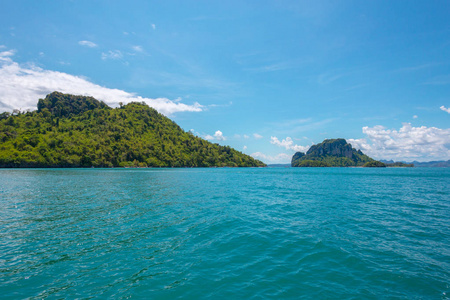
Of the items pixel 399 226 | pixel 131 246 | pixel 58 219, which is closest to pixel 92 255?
pixel 131 246

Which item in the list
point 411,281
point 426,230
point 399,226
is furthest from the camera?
point 399,226

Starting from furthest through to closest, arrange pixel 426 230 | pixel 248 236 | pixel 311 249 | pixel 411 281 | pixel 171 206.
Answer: pixel 171 206 < pixel 426 230 < pixel 248 236 < pixel 311 249 < pixel 411 281

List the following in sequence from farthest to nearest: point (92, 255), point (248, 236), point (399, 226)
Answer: point (399, 226), point (248, 236), point (92, 255)

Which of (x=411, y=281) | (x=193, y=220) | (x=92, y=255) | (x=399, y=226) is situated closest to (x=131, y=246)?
(x=92, y=255)

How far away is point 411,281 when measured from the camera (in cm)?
1189

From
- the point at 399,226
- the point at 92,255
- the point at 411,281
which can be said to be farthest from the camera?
the point at 399,226

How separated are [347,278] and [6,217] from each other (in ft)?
117

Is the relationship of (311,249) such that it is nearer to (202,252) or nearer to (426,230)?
(202,252)

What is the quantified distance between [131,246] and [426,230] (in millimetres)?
28461

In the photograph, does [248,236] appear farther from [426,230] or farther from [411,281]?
[426,230]

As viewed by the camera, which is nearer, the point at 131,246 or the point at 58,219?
the point at 131,246

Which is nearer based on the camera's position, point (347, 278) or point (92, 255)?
point (347, 278)

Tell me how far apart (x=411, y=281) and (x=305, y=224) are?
11.8 m

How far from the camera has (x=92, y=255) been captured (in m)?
14.9
